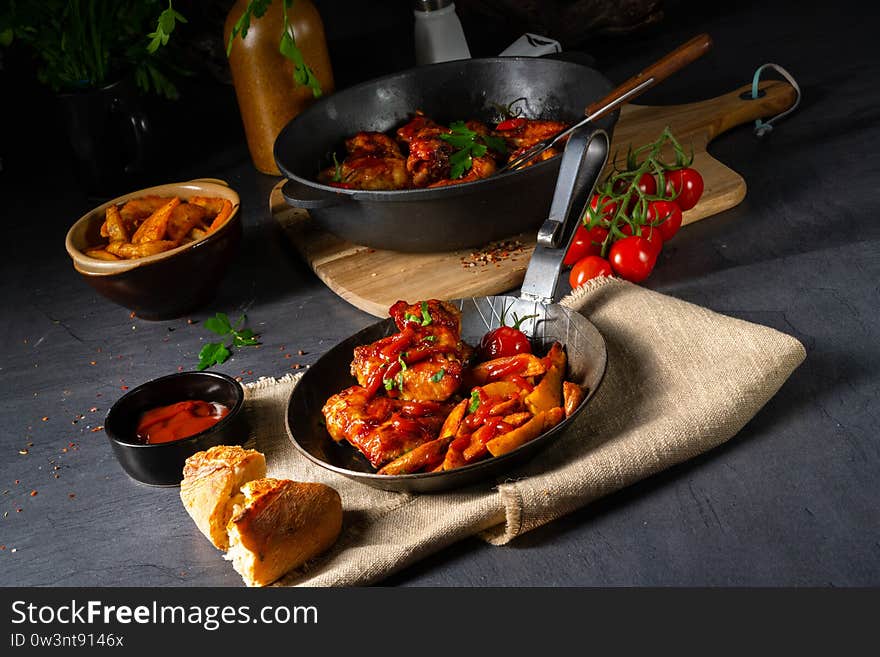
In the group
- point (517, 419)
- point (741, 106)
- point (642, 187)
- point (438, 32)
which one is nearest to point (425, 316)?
point (517, 419)

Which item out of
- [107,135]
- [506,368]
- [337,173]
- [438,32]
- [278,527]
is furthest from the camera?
[438,32]

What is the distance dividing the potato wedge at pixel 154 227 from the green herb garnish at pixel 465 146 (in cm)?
69

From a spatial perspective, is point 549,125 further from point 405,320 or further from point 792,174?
point 405,320

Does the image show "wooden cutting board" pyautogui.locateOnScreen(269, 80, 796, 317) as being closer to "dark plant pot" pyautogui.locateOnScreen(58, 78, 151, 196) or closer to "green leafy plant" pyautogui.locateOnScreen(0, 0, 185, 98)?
"dark plant pot" pyautogui.locateOnScreen(58, 78, 151, 196)

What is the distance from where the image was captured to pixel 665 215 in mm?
2428

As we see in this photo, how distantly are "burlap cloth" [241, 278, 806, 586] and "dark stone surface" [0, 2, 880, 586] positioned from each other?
0.06 meters

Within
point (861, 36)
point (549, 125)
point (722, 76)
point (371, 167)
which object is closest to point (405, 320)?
point (371, 167)

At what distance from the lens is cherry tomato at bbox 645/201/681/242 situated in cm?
242

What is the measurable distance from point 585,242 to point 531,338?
441mm

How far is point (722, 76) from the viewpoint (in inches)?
135

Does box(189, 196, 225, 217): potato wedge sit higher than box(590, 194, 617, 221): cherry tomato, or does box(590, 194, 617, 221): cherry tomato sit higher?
box(189, 196, 225, 217): potato wedge

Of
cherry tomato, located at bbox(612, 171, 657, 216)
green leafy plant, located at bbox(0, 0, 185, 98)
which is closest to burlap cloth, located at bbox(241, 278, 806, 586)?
cherry tomato, located at bbox(612, 171, 657, 216)

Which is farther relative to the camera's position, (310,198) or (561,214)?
(310,198)

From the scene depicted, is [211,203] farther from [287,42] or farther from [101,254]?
[287,42]
